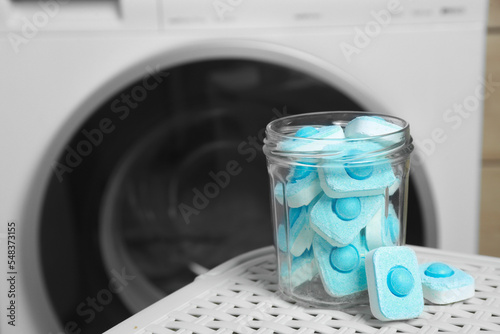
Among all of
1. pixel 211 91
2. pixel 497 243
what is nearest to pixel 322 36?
pixel 211 91

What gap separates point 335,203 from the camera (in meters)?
0.50

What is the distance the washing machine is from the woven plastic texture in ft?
1.40

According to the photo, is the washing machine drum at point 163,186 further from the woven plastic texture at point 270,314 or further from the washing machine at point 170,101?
the woven plastic texture at point 270,314

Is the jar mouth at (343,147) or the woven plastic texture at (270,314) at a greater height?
the jar mouth at (343,147)

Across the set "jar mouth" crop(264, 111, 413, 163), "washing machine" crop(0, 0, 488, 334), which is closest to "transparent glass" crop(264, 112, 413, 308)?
"jar mouth" crop(264, 111, 413, 163)

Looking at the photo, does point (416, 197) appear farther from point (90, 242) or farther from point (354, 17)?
point (90, 242)

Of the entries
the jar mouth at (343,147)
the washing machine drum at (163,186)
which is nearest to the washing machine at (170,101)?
the washing machine drum at (163,186)

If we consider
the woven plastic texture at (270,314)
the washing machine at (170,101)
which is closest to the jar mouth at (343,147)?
the woven plastic texture at (270,314)

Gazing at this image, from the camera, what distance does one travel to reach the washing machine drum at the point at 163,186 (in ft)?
3.17

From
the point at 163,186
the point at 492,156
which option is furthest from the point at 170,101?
the point at 492,156

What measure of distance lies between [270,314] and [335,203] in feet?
0.34

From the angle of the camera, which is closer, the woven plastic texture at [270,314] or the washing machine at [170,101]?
the woven plastic texture at [270,314]

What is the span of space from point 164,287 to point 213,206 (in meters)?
0.16

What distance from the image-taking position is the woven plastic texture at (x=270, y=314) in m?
0.48
